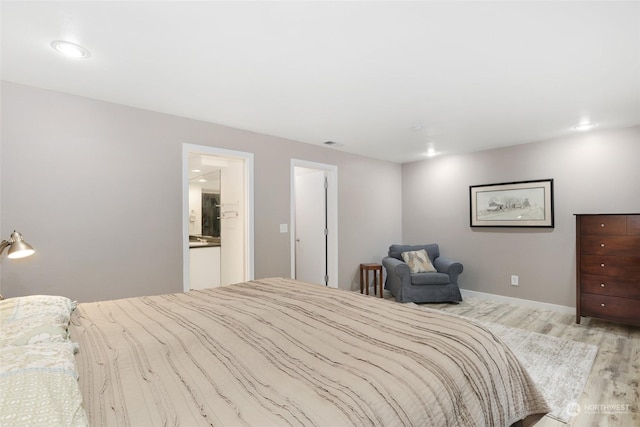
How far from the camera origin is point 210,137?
3303mm

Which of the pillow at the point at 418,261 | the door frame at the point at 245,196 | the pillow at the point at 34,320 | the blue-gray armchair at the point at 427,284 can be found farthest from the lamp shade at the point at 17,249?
the pillow at the point at 418,261

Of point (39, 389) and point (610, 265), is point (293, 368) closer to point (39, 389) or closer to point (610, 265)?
point (39, 389)

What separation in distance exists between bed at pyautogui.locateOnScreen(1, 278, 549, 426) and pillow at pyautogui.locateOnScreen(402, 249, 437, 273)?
2930 mm

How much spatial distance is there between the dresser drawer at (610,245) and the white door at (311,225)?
3.23 m

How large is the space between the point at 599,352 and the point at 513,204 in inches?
84.4

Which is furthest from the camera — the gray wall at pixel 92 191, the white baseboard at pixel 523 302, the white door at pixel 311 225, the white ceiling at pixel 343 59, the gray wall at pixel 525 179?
the white door at pixel 311 225

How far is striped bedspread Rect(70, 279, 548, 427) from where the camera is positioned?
2.71 ft

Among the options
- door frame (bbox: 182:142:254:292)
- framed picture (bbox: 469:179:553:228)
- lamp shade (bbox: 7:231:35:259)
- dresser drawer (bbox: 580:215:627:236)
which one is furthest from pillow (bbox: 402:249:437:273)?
lamp shade (bbox: 7:231:35:259)

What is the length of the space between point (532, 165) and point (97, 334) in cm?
507

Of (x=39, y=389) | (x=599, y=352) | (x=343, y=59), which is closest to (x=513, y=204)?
(x=599, y=352)

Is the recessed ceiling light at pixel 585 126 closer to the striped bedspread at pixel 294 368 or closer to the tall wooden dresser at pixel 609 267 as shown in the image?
the tall wooden dresser at pixel 609 267

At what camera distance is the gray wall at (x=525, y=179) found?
3572 mm

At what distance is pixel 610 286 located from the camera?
10.7 ft

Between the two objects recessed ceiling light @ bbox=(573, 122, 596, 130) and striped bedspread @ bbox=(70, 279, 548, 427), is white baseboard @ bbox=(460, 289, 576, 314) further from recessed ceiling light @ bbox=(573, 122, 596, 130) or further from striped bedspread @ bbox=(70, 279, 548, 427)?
striped bedspread @ bbox=(70, 279, 548, 427)
